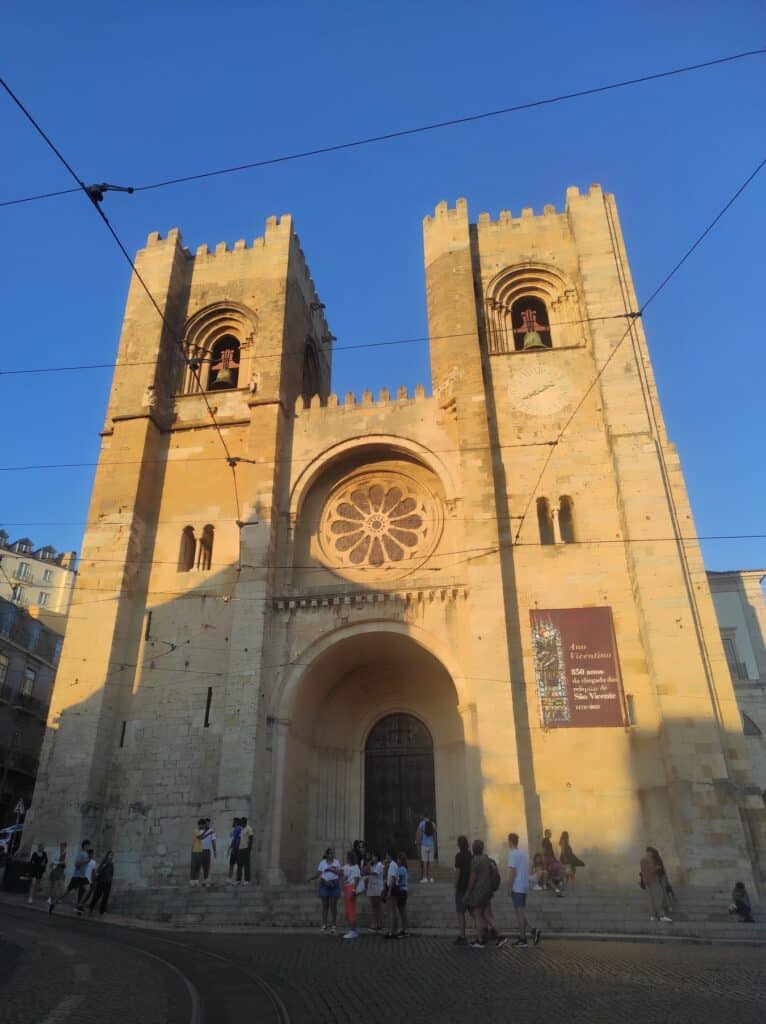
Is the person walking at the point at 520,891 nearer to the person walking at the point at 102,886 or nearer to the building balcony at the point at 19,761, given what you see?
the person walking at the point at 102,886

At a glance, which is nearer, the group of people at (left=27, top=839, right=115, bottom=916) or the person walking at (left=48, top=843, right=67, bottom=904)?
the group of people at (left=27, top=839, right=115, bottom=916)

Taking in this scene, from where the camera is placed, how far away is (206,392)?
2014 centimetres

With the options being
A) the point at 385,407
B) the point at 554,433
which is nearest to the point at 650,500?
the point at 554,433

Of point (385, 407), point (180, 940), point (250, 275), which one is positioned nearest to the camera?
point (180, 940)

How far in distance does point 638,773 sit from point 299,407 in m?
11.8

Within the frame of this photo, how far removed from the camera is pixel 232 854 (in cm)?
1312

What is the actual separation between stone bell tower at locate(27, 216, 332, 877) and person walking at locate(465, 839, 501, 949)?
22.8 feet

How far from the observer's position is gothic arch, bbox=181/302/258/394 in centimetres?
2094

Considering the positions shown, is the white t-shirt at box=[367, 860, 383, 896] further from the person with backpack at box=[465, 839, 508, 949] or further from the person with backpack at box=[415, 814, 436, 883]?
the person with backpack at box=[415, 814, 436, 883]

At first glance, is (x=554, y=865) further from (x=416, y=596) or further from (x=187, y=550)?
(x=187, y=550)

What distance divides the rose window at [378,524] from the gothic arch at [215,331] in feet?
17.7

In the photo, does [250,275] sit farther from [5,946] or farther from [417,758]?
[5,946]

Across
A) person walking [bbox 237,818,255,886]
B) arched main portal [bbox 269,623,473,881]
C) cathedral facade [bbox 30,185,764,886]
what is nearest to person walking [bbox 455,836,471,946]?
cathedral facade [bbox 30,185,764,886]

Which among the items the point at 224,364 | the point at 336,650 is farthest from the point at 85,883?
the point at 224,364
